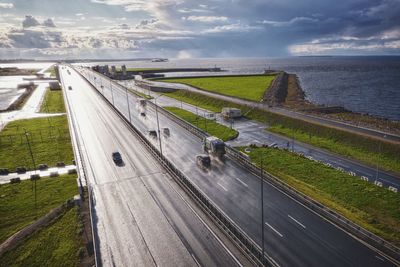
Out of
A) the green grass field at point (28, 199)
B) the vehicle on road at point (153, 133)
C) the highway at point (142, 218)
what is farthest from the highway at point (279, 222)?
the green grass field at point (28, 199)

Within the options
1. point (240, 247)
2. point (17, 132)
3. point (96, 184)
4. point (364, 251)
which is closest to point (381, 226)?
point (364, 251)

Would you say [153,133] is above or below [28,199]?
above

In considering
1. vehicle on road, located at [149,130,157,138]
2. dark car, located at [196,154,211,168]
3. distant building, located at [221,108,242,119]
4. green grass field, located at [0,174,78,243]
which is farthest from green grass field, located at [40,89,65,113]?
dark car, located at [196,154,211,168]

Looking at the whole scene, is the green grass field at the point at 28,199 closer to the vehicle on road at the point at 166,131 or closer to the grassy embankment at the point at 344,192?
the vehicle on road at the point at 166,131

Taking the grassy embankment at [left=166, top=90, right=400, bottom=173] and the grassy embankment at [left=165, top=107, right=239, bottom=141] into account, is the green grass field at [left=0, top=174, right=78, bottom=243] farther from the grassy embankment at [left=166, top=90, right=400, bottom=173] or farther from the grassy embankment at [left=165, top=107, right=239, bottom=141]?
the grassy embankment at [left=166, top=90, right=400, bottom=173]

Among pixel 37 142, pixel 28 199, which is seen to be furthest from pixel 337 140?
pixel 37 142

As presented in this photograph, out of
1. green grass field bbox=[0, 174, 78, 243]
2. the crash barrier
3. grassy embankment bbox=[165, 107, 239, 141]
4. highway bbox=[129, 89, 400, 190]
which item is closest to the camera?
the crash barrier

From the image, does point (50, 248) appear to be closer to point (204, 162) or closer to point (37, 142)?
point (204, 162)
